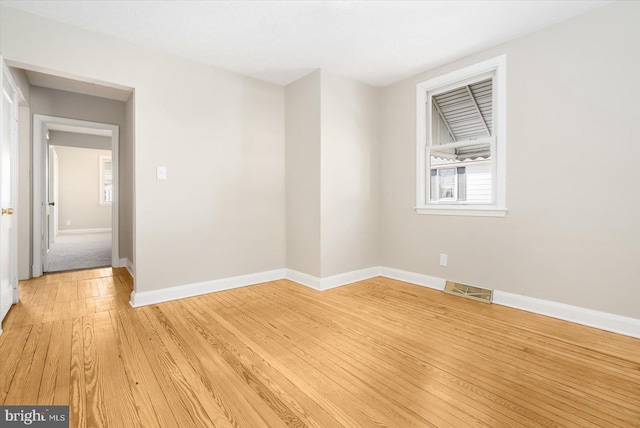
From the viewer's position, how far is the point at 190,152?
3.25m

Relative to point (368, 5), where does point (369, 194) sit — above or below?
below

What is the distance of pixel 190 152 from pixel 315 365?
2489 mm

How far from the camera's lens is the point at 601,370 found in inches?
70.8

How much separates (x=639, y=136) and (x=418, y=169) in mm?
1831

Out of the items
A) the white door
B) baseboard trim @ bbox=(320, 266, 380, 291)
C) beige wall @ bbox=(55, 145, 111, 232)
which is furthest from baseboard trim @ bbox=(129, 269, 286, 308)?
beige wall @ bbox=(55, 145, 111, 232)

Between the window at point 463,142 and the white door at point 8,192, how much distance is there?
12.8 feet

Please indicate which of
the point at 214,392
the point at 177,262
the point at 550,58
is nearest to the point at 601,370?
the point at 214,392

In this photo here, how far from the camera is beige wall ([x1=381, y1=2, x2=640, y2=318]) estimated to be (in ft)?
7.54

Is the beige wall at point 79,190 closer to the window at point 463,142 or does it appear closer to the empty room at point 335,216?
the empty room at point 335,216

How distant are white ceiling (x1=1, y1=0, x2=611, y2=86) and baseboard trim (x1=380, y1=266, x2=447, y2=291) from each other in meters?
2.41

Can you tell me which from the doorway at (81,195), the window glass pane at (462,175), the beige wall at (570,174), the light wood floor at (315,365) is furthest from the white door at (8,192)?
the doorway at (81,195)

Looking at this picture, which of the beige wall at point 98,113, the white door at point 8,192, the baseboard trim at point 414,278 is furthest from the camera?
the beige wall at point 98,113

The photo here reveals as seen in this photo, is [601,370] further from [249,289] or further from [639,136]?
[249,289]

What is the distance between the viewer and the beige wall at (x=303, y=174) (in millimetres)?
3529
